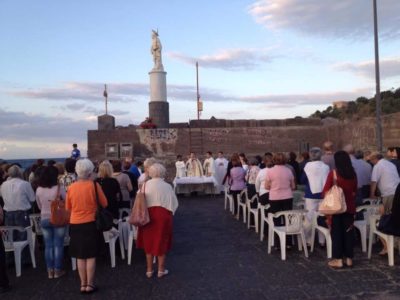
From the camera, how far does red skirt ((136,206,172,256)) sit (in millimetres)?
Result: 6188

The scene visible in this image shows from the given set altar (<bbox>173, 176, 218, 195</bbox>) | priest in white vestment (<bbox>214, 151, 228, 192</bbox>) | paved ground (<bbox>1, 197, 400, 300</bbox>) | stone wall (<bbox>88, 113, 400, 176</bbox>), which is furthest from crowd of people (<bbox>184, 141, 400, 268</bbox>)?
stone wall (<bbox>88, 113, 400, 176</bbox>)

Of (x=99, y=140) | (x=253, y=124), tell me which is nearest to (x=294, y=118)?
(x=253, y=124)

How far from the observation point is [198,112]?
4178 cm

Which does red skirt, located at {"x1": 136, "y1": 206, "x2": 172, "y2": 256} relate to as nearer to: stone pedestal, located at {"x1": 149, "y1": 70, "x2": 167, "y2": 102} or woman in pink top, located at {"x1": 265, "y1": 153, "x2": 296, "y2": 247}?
woman in pink top, located at {"x1": 265, "y1": 153, "x2": 296, "y2": 247}

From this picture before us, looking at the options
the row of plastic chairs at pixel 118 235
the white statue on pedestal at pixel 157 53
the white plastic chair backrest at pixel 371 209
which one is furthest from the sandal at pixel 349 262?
the white statue on pedestal at pixel 157 53

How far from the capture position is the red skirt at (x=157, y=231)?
6188mm

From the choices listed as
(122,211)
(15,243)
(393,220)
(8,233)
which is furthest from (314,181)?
(8,233)

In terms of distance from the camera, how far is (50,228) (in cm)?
668

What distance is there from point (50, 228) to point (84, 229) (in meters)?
1.19

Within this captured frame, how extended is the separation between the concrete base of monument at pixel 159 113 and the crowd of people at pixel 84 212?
66.5 feet

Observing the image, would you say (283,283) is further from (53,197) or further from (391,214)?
(53,197)

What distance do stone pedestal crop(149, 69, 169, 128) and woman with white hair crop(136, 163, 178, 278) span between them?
71.0ft

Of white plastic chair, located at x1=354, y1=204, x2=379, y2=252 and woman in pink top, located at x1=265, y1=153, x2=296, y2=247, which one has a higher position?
woman in pink top, located at x1=265, y1=153, x2=296, y2=247

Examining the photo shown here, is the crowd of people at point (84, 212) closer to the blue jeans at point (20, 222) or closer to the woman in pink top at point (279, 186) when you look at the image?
the blue jeans at point (20, 222)
